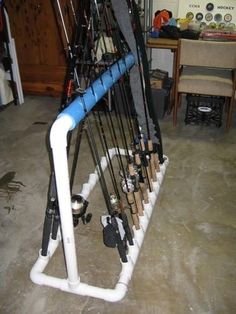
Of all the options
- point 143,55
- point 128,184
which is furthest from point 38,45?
point 128,184

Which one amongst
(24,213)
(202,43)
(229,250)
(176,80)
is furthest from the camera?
(176,80)

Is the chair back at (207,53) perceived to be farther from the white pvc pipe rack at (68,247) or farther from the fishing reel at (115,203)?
the fishing reel at (115,203)

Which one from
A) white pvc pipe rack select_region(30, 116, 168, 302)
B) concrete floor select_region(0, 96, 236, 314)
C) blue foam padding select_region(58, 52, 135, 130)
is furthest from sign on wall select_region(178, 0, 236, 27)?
white pvc pipe rack select_region(30, 116, 168, 302)

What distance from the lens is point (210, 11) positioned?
11.1ft

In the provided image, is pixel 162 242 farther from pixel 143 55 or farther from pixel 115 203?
pixel 143 55

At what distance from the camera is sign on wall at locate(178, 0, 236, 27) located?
333 centimetres

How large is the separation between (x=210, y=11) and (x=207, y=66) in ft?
2.98

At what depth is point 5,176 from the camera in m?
2.43

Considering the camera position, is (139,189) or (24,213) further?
(24,213)

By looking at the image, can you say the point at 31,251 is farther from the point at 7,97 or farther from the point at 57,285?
the point at 7,97

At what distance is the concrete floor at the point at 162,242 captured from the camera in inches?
59.6

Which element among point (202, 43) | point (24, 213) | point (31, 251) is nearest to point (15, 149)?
point (24, 213)

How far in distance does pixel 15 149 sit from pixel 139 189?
1377mm

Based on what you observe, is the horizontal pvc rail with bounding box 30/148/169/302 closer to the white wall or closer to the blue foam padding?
the blue foam padding
